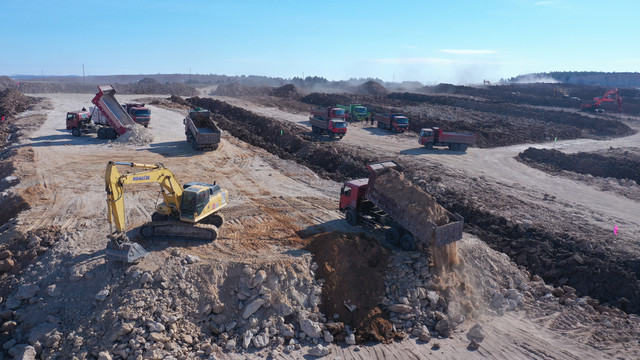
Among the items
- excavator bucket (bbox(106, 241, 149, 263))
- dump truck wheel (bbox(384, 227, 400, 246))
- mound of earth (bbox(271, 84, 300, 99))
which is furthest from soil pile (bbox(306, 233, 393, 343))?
mound of earth (bbox(271, 84, 300, 99))

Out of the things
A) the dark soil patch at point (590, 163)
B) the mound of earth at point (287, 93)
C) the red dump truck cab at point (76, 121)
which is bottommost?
the dark soil patch at point (590, 163)

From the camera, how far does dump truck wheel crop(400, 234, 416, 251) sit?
1417 cm

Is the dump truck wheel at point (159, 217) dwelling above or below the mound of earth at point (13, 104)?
below

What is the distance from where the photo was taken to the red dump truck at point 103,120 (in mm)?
30984

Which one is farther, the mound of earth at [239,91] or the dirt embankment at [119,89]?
the dirt embankment at [119,89]

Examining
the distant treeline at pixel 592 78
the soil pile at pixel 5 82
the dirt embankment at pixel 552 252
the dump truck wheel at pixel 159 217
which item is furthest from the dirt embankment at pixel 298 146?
the distant treeline at pixel 592 78

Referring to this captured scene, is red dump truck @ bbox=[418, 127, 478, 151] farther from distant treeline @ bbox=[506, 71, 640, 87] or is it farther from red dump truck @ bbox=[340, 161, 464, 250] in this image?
distant treeline @ bbox=[506, 71, 640, 87]

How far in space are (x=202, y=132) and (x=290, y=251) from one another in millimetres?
18562

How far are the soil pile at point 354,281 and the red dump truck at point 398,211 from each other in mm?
1121

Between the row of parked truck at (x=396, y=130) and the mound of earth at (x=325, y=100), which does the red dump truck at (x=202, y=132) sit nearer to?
the row of parked truck at (x=396, y=130)

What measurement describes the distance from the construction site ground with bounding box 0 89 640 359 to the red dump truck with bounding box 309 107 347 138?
Result: 8.70 metres

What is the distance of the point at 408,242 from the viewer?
14289mm

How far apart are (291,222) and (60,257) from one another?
811 centimetres

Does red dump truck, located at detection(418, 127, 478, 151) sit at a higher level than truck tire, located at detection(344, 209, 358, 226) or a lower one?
higher
